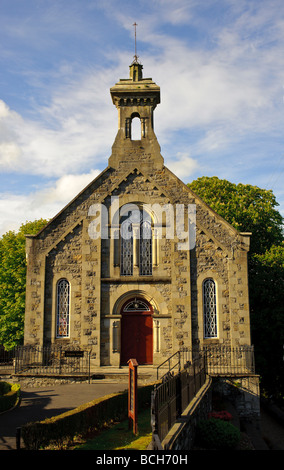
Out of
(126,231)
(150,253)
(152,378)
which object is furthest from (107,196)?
(152,378)

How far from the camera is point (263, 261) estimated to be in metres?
27.4

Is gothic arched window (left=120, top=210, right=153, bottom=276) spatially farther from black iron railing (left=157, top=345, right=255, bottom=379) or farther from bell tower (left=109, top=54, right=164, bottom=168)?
black iron railing (left=157, top=345, right=255, bottom=379)

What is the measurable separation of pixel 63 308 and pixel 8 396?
7.53m

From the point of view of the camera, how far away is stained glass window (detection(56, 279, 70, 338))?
69.1 feet

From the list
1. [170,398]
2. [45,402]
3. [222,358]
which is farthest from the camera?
[222,358]

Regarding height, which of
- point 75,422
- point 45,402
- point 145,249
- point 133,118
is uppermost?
point 133,118

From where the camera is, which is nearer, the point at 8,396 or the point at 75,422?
the point at 75,422

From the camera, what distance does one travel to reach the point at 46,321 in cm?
2100

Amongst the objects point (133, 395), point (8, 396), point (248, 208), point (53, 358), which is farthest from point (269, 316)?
point (8, 396)

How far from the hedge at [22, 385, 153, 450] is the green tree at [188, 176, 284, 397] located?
13.3m

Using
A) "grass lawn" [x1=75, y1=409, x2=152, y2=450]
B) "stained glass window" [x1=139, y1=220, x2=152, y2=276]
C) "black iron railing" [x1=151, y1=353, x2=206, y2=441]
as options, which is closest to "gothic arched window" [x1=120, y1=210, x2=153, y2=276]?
"stained glass window" [x1=139, y1=220, x2=152, y2=276]

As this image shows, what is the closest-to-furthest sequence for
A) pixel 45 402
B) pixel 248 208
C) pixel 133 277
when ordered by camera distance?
pixel 45 402
pixel 133 277
pixel 248 208

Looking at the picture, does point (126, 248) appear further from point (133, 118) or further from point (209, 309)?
point (133, 118)

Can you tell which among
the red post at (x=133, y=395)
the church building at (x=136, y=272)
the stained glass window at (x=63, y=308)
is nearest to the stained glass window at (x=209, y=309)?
the church building at (x=136, y=272)
